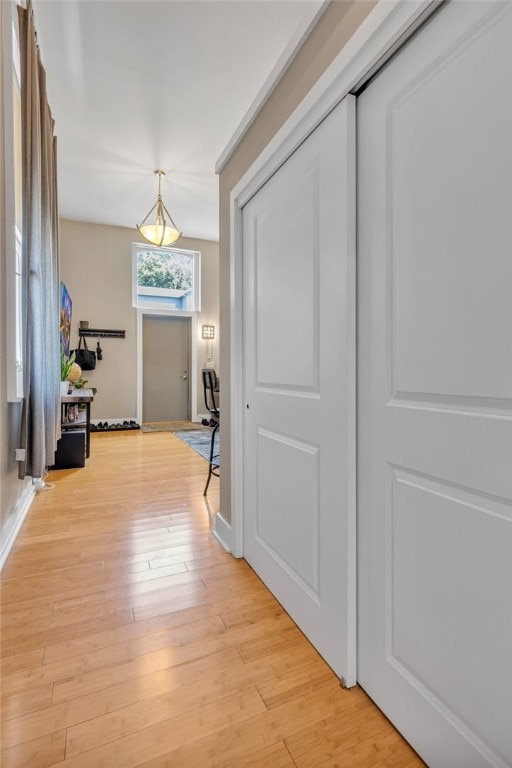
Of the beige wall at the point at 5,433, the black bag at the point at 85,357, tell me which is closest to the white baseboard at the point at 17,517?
the beige wall at the point at 5,433

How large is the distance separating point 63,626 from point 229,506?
0.94 meters

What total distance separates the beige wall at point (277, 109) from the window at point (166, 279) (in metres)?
4.92

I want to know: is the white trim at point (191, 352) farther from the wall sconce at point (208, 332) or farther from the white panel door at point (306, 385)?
the white panel door at point (306, 385)

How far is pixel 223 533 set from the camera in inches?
85.4

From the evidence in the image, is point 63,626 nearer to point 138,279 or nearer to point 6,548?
point 6,548

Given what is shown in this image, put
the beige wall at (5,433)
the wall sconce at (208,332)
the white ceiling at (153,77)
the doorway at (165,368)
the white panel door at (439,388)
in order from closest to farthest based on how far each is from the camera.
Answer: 1. the white panel door at (439,388)
2. the beige wall at (5,433)
3. the white ceiling at (153,77)
4. the doorway at (165,368)
5. the wall sconce at (208,332)

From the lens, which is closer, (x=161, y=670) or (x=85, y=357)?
(x=161, y=670)

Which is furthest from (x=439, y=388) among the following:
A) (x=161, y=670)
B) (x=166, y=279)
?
(x=166, y=279)

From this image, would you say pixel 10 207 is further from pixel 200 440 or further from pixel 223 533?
pixel 200 440

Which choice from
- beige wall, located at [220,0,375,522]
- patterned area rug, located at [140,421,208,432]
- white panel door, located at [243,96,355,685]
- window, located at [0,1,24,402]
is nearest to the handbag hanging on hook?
patterned area rug, located at [140,421,208,432]

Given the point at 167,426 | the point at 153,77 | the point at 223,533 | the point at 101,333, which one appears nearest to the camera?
the point at 223,533

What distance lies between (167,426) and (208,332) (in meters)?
2.03

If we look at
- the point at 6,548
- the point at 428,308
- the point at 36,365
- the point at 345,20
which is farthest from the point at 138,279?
the point at 428,308

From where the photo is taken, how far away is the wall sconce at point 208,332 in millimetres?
7172
